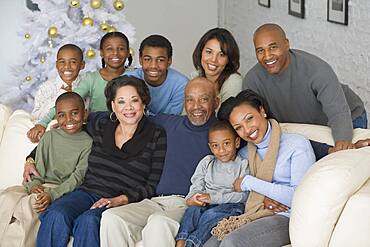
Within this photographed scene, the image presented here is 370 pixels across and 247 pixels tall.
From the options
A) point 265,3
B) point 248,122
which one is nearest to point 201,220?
point 248,122

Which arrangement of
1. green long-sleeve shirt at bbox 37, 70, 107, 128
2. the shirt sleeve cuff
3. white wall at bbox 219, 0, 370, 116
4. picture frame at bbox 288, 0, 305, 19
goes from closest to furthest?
the shirt sleeve cuff
green long-sleeve shirt at bbox 37, 70, 107, 128
white wall at bbox 219, 0, 370, 116
picture frame at bbox 288, 0, 305, 19

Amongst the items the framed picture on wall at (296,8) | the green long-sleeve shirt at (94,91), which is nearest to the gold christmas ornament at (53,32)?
the green long-sleeve shirt at (94,91)

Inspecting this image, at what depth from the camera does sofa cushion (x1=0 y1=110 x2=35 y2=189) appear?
4.11 meters

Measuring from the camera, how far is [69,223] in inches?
139

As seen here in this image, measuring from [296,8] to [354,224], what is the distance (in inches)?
132

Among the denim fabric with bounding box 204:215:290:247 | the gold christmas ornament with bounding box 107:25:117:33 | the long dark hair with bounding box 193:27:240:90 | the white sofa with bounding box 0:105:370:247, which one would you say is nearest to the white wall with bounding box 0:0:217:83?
the gold christmas ornament with bounding box 107:25:117:33

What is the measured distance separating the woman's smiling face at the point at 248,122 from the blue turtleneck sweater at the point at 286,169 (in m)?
0.04

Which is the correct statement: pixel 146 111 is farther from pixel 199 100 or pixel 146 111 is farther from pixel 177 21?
pixel 177 21

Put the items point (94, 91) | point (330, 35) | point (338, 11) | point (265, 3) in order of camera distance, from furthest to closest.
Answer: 1. point (265, 3)
2. point (330, 35)
3. point (338, 11)
4. point (94, 91)

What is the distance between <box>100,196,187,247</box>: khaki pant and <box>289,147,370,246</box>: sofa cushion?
0.61m

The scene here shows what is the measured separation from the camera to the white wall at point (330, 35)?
4.68 metres

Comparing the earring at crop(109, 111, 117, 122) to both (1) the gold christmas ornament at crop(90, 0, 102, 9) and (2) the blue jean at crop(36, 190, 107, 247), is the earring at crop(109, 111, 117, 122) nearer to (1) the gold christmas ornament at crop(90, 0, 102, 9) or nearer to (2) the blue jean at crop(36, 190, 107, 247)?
(2) the blue jean at crop(36, 190, 107, 247)

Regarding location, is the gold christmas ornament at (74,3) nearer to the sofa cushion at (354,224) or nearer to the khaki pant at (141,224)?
the khaki pant at (141,224)

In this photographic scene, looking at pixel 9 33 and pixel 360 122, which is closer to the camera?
pixel 360 122
